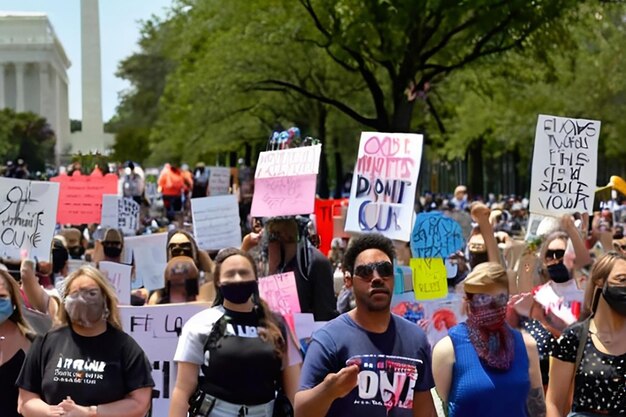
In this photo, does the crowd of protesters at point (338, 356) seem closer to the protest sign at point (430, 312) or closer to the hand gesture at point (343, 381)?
the hand gesture at point (343, 381)

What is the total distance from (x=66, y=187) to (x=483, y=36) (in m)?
14.9

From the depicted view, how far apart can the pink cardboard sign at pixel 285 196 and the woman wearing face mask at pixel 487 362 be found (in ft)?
8.45

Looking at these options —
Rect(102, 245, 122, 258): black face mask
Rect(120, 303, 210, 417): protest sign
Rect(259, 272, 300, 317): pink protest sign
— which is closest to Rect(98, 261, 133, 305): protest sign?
Rect(102, 245, 122, 258): black face mask

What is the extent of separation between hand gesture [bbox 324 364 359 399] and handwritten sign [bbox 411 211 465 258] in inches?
171

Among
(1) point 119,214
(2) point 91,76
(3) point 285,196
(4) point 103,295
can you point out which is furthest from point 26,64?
(4) point 103,295

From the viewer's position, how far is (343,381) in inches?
165

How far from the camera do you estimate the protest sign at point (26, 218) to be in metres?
7.98

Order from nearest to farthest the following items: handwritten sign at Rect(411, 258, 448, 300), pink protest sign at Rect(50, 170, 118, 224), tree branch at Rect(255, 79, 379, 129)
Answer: handwritten sign at Rect(411, 258, 448, 300), pink protest sign at Rect(50, 170, 118, 224), tree branch at Rect(255, 79, 379, 129)

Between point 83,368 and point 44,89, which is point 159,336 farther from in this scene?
point 44,89

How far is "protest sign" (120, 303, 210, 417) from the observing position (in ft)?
22.6

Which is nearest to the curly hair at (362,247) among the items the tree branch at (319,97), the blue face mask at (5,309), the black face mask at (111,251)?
the blue face mask at (5,309)

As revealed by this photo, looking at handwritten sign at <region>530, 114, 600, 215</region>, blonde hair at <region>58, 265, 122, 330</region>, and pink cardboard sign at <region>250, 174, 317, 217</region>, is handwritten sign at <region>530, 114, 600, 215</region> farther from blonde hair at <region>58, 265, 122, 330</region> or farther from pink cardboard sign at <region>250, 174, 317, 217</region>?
blonde hair at <region>58, 265, 122, 330</region>

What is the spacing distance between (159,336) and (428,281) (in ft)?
6.54

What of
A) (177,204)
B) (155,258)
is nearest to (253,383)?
(155,258)
